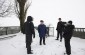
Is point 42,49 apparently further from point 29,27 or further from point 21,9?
point 21,9

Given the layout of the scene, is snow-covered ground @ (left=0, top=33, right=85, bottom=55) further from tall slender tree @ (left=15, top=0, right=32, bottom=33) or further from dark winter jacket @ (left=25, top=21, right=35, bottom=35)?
tall slender tree @ (left=15, top=0, right=32, bottom=33)

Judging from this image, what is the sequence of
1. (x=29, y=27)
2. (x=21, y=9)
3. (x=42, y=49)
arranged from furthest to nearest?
1. (x=21, y=9)
2. (x=42, y=49)
3. (x=29, y=27)

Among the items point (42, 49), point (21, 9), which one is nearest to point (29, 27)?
point (42, 49)

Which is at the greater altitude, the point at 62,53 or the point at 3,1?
the point at 3,1

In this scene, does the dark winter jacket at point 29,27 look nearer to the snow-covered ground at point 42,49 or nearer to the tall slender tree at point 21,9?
the snow-covered ground at point 42,49

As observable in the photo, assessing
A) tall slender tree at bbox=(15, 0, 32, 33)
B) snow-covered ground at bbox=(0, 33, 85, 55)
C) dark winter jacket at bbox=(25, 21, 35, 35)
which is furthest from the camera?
tall slender tree at bbox=(15, 0, 32, 33)

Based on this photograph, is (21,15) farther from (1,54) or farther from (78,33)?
(1,54)

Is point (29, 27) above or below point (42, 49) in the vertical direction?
above

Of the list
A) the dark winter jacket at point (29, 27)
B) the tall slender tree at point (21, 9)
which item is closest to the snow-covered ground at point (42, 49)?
the dark winter jacket at point (29, 27)

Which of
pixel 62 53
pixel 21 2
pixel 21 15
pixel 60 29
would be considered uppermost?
pixel 21 2

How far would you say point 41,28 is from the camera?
13211 millimetres

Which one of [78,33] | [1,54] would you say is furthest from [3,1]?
[1,54]

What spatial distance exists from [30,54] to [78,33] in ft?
33.2

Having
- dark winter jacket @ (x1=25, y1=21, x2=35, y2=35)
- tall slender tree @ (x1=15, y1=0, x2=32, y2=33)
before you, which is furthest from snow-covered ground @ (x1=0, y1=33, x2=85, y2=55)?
tall slender tree @ (x1=15, y1=0, x2=32, y2=33)
